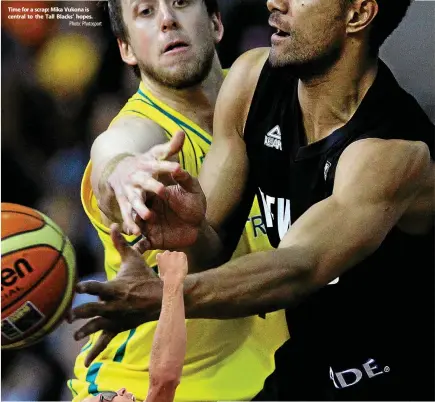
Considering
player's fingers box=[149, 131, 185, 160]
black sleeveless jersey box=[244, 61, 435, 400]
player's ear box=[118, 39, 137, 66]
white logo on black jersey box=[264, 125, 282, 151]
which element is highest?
player's ear box=[118, 39, 137, 66]

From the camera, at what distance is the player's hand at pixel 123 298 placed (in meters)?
1.36

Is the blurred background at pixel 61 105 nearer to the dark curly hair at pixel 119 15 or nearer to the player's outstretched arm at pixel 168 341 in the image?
the dark curly hair at pixel 119 15

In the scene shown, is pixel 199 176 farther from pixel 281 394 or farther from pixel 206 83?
pixel 281 394

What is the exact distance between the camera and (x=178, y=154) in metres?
1.72

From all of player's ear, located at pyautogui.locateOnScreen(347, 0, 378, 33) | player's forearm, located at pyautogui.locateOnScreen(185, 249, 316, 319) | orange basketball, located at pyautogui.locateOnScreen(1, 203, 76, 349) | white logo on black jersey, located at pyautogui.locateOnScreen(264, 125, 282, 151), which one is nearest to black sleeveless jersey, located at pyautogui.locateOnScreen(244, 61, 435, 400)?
white logo on black jersey, located at pyautogui.locateOnScreen(264, 125, 282, 151)

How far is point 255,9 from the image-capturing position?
178cm

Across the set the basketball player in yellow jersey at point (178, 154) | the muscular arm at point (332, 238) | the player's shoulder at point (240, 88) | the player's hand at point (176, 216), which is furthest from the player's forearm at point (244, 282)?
the player's shoulder at point (240, 88)

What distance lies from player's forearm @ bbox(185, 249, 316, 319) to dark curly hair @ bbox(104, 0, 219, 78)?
1.80 ft

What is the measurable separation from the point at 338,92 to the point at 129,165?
1.50 feet

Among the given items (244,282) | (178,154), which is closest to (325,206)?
(244,282)

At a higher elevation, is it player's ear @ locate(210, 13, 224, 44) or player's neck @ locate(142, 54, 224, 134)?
player's ear @ locate(210, 13, 224, 44)

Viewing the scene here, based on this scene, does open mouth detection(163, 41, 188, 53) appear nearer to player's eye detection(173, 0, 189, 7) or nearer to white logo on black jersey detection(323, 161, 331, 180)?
player's eye detection(173, 0, 189, 7)

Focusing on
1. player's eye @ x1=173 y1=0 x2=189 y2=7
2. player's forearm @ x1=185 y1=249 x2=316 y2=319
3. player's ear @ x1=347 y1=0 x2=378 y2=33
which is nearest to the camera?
player's forearm @ x1=185 y1=249 x2=316 y2=319

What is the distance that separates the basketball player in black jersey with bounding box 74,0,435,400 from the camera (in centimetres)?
153
